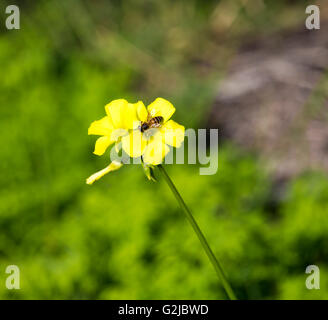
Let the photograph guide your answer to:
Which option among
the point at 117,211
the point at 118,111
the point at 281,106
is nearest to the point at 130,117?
the point at 118,111

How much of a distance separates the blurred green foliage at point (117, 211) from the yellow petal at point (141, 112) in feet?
2.13

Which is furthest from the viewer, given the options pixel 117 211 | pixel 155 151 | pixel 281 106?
pixel 281 106

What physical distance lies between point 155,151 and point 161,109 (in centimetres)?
8

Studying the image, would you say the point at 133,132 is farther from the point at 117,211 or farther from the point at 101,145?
the point at 117,211

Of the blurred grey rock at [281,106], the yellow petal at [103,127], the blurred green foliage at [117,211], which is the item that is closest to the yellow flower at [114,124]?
the yellow petal at [103,127]

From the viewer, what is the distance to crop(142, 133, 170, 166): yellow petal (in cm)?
52

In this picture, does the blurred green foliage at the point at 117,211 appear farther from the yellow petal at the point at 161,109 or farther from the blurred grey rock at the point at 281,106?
the yellow petal at the point at 161,109

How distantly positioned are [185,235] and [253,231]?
6.6 inches

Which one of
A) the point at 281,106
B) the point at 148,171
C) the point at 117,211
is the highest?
the point at 281,106

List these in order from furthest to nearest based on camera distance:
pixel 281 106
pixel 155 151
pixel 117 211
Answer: pixel 281 106, pixel 117 211, pixel 155 151

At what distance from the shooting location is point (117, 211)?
1.31 meters

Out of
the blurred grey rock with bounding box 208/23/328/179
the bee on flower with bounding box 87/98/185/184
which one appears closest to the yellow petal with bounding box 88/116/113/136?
the bee on flower with bounding box 87/98/185/184

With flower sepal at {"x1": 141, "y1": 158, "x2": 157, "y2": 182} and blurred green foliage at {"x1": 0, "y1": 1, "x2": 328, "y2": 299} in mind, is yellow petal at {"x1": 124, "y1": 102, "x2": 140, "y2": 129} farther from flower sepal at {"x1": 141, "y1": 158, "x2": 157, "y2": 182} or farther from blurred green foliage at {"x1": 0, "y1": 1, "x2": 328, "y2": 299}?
blurred green foliage at {"x1": 0, "y1": 1, "x2": 328, "y2": 299}
